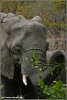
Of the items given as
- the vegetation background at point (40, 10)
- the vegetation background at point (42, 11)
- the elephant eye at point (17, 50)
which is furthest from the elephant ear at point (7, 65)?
the vegetation background at point (40, 10)

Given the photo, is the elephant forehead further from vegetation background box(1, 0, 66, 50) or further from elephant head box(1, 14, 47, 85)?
vegetation background box(1, 0, 66, 50)

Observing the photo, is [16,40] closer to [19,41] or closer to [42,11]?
[19,41]

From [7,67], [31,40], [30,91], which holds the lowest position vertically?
[30,91]

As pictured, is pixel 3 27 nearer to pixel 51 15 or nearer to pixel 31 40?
pixel 31 40

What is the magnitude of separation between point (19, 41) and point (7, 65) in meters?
0.44

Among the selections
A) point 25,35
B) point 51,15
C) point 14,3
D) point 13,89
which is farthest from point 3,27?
point 51,15

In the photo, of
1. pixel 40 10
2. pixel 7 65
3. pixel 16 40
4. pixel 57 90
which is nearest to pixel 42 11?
pixel 40 10

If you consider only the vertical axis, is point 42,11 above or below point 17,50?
Result: below

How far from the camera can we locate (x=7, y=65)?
18.3 feet

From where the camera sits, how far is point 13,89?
5477 mm

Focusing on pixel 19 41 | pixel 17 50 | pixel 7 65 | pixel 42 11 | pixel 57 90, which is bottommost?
pixel 42 11

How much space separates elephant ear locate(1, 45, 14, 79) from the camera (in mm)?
5492

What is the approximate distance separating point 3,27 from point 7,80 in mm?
801

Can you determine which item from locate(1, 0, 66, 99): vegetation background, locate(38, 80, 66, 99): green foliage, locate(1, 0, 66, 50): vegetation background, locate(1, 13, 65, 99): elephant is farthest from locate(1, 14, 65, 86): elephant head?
locate(1, 0, 66, 50): vegetation background
